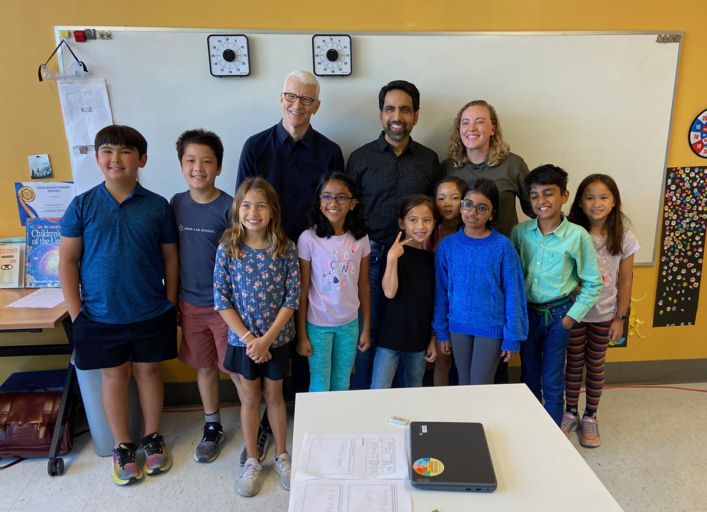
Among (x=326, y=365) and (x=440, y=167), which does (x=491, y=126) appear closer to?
(x=440, y=167)

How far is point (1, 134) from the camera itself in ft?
7.16

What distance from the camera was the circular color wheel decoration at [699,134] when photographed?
7.90 feet

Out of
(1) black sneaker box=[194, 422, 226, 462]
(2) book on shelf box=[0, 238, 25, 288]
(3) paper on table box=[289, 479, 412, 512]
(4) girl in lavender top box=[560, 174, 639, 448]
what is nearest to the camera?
(3) paper on table box=[289, 479, 412, 512]

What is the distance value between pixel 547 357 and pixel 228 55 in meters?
2.10

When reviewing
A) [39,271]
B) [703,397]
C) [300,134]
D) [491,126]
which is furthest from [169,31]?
[703,397]

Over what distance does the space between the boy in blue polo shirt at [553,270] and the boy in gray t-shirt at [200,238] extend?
4.37 feet

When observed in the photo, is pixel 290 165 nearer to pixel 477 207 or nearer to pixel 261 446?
pixel 477 207

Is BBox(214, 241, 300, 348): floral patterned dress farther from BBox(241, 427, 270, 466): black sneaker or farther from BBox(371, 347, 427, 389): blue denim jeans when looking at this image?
BBox(241, 427, 270, 466): black sneaker

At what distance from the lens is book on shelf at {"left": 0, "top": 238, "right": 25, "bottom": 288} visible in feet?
7.34

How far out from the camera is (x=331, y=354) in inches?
76.5

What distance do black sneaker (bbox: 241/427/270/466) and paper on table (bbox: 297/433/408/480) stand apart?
110 cm

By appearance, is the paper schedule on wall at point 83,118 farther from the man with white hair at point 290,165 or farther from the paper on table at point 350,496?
the paper on table at point 350,496

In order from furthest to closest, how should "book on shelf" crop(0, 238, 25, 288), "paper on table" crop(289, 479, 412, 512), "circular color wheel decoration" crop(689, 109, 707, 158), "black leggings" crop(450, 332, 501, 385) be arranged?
"circular color wheel decoration" crop(689, 109, 707, 158) < "book on shelf" crop(0, 238, 25, 288) < "black leggings" crop(450, 332, 501, 385) < "paper on table" crop(289, 479, 412, 512)

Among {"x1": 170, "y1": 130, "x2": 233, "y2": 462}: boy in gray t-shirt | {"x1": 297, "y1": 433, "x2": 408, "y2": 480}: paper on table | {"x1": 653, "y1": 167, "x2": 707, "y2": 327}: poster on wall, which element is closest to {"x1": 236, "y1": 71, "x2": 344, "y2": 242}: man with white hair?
{"x1": 170, "y1": 130, "x2": 233, "y2": 462}: boy in gray t-shirt
